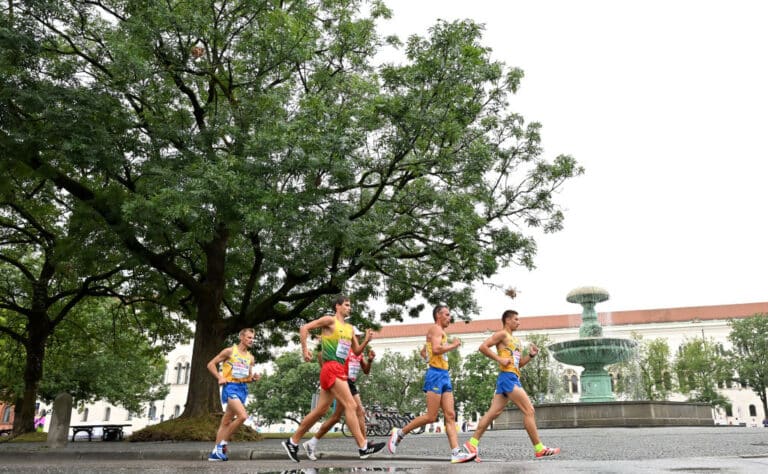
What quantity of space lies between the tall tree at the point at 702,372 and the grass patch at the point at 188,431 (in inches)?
2037

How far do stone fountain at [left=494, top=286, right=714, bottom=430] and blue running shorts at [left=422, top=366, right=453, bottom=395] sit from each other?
13.8 metres

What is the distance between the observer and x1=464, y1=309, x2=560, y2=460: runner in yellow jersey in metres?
7.91

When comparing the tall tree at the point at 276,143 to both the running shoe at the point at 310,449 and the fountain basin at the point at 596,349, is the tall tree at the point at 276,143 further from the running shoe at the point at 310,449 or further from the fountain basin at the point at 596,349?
the fountain basin at the point at 596,349

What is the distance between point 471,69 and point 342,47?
4.20m

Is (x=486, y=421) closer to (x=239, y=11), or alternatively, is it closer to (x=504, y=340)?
(x=504, y=340)

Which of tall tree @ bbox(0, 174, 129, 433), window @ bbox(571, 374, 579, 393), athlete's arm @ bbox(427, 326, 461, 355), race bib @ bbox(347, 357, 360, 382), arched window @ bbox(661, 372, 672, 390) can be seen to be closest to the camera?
athlete's arm @ bbox(427, 326, 461, 355)

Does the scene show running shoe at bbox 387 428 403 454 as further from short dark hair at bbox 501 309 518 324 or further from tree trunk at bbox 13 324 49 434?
tree trunk at bbox 13 324 49 434

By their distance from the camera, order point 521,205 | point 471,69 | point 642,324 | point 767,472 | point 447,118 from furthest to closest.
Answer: point 642,324
point 521,205
point 447,118
point 471,69
point 767,472

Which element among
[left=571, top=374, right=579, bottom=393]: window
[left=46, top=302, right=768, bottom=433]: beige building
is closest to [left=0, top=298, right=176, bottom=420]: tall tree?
[left=46, top=302, right=768, bottom=433]: beige building

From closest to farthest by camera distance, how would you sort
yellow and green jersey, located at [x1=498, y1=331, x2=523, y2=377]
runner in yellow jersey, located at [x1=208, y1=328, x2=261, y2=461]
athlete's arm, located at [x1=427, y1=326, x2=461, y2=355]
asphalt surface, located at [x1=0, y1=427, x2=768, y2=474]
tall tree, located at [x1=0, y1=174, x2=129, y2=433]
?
asphalt surface, located at [x1=0, y1=427, x2=768, y2=474] → athlete's arm, located at [x1=427, y1=326, x2=461, y2=355] → yellow and green jersey, located at [x1=498, y1=331, x2=523, y2=377] → runner in yellow jersey, located at [x1=208, y1=328, x2=261, y2=461] → tall tree, located at [x1=0, y1=174, x2=129, y2=433]

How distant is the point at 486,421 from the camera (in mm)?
8047

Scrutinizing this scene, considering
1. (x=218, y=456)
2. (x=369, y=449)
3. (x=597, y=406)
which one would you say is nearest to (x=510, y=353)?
(x=369, y=449)

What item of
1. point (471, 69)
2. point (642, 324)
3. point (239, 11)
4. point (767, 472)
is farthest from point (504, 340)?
point (642, 324)

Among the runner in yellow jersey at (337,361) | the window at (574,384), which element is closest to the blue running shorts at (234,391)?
the runner in yellow jersey at (337,361)
